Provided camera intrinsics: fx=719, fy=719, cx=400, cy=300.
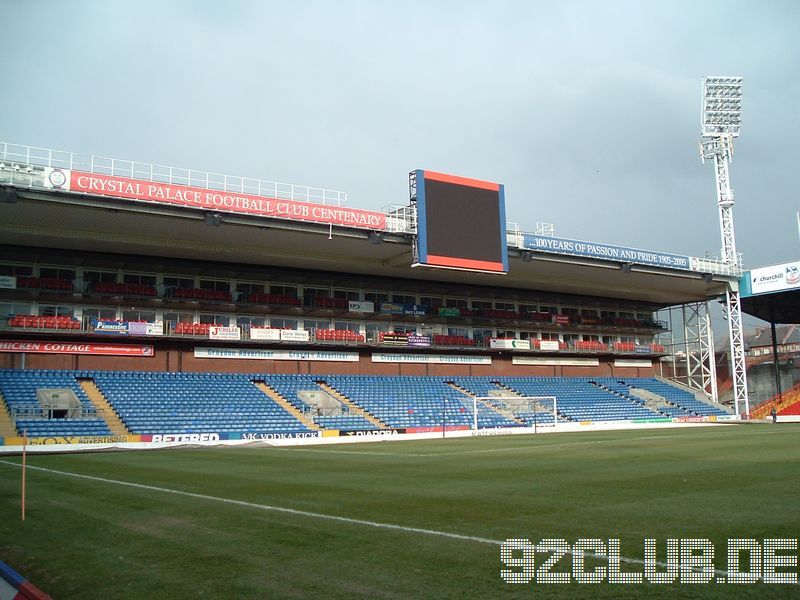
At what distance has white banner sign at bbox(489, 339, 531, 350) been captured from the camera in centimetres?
5572

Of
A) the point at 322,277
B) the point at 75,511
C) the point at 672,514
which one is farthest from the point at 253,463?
the point at 322,277

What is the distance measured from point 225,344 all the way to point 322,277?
323 inches

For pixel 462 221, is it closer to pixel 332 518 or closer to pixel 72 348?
pixel 72 348

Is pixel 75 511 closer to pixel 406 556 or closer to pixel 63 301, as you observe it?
pixel 406 556

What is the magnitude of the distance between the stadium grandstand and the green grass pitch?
19.1 metres

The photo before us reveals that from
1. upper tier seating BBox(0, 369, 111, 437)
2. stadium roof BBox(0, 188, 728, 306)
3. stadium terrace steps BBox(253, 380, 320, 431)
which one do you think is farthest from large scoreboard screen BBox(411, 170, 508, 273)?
upper tier seating BBox(0, 369, 111, 437)

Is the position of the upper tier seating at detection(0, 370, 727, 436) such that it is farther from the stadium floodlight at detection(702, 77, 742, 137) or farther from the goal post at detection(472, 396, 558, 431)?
the stadium floodlight at detection(702, 77, 742, 137)

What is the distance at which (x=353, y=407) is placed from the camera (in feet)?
145

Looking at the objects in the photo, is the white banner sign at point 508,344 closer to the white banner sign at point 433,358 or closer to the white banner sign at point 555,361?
the white banner sign at point 433,358

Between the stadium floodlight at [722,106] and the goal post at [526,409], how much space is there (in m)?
27.1

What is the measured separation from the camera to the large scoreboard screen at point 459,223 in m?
41.9

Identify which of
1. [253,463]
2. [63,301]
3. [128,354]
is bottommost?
[253,463]

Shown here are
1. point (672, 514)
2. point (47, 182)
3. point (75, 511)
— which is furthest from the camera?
point (47, 182)

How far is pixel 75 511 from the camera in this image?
12.3 m
